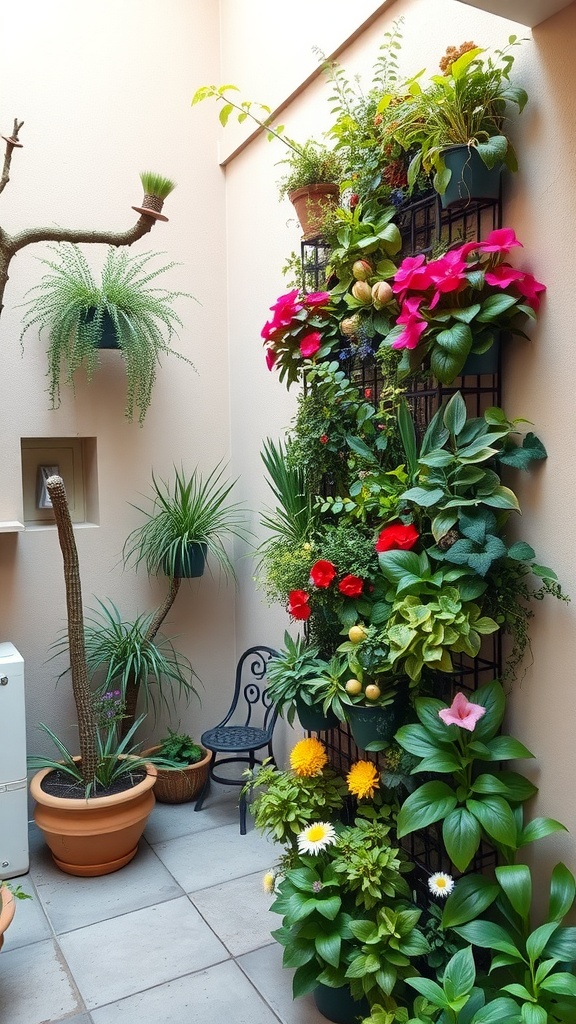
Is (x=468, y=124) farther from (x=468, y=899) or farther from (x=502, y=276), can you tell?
(x=468, y=899)

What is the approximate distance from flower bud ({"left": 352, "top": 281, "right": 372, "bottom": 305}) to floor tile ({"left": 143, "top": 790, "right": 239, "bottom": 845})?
2.31m

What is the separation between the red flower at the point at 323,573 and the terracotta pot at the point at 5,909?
1.34m

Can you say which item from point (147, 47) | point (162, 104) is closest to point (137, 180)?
point (162, 104)

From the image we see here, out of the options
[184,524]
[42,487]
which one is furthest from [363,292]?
[42,487]

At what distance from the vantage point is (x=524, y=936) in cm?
174

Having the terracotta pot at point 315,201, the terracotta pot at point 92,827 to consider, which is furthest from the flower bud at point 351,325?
the terracotta pot at point 92,827

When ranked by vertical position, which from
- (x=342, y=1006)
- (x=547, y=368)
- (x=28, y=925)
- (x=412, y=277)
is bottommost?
(x=28, y=925)

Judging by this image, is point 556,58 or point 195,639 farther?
point 195,639

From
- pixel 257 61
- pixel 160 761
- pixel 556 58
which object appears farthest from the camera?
pixel 257 61

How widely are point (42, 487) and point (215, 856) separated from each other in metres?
1.77

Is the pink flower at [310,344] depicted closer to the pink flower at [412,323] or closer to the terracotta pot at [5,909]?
the pink flower at [412,323]

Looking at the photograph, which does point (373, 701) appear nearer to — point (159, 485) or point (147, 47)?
point (159, 485)

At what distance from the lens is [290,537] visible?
260cm

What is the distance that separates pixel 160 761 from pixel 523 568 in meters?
1.85
